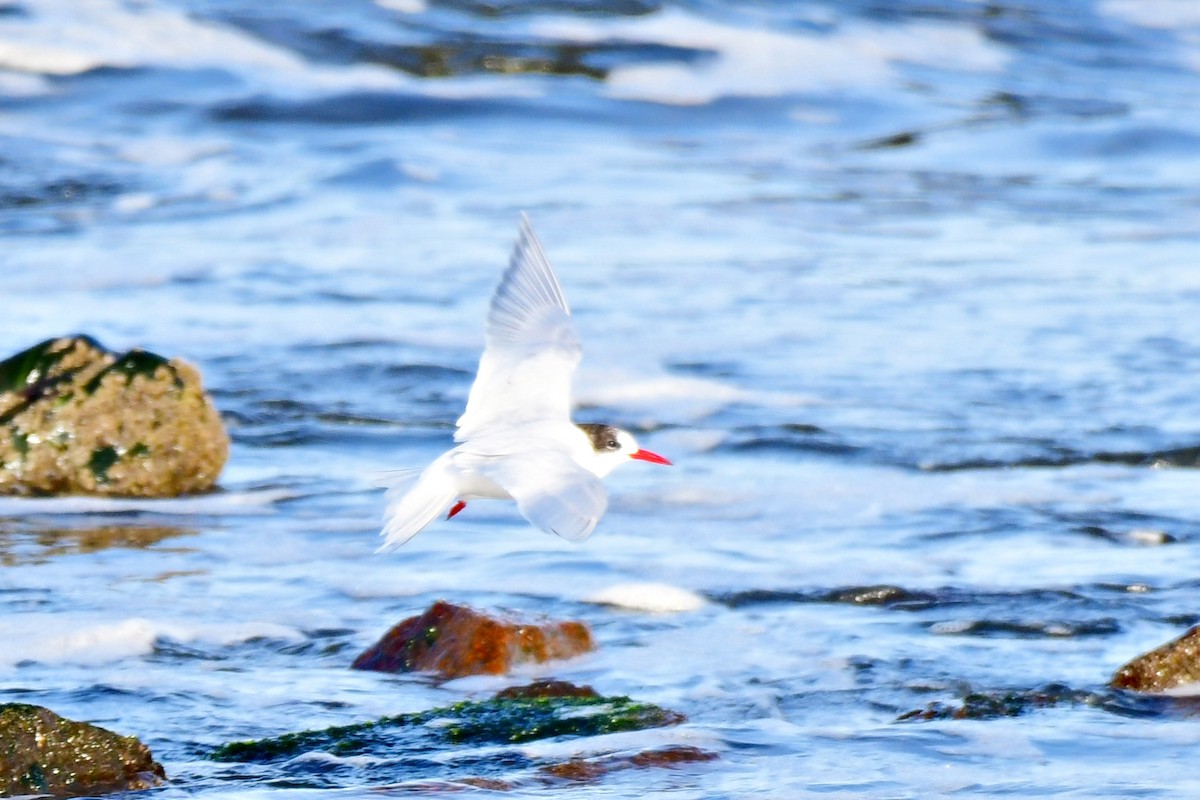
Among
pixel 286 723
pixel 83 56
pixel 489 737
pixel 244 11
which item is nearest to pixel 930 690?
pixel 489 737

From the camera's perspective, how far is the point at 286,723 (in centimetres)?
419

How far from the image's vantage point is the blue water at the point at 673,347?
14.9ft

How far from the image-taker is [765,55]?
Result: 18.3 meters

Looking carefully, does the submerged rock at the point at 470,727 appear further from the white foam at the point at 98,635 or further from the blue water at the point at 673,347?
the white foam at the point at 98,635

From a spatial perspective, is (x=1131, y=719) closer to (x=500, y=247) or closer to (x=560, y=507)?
(x=560, y=507)

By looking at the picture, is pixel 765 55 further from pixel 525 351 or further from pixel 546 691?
pixel 546 691

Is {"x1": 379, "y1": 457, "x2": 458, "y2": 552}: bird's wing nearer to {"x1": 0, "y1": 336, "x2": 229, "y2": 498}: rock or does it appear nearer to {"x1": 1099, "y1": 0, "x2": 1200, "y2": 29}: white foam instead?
{"x1": 0, "y1": 336, "x2": 229, "y2": 498}: rock

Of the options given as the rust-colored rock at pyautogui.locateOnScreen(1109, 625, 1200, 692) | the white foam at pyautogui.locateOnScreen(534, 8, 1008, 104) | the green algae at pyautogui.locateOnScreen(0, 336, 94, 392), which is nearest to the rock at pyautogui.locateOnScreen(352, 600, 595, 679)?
the rust-colored rock at pyautogui.locateOnScreen(1109, 625, 1200, 692)

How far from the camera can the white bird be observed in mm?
4176

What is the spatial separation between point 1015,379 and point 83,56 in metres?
11.2

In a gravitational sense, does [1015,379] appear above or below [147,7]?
below

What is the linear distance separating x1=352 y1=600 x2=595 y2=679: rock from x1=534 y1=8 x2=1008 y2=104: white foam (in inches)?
501

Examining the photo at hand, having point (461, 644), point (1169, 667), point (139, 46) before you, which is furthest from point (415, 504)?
point (139, 46)

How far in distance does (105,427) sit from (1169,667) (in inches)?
149
